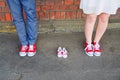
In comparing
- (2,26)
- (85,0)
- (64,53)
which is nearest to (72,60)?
(64,53)

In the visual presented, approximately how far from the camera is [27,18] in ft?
10.1

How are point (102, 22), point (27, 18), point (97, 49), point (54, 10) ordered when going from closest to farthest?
1. point (27, 18)
2. point (102, 22)
3. point (97, 49)
4. point (54, 10)

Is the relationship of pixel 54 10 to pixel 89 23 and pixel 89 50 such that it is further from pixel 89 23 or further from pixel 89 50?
pixel 89 50

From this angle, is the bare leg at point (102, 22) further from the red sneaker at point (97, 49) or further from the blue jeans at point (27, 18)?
the blue jeans at point (27, 18)

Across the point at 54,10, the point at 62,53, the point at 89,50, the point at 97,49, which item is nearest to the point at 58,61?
the point at 62,53

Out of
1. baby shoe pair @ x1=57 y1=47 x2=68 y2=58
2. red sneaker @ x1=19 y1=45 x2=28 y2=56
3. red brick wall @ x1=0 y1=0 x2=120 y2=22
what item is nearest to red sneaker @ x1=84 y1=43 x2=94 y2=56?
baby shoe pair @ x1=57 y1=47 x2=68 y2=58

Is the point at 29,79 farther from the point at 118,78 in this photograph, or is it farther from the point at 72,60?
the point at 118,78

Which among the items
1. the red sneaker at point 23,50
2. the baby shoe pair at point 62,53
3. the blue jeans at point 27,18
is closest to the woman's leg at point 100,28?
the baby shoe pair at point 62,53

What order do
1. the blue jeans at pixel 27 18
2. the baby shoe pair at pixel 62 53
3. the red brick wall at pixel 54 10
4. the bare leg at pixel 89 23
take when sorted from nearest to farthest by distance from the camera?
the blue jeans at pixel 27 18, the bare leg at pixel 89 23, the baby shoe pair at pixel 62 53, the red brick wall at pixel 54 10

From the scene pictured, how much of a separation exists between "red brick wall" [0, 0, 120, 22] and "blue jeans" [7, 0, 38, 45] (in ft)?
1.75

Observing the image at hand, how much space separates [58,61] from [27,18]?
76 cm

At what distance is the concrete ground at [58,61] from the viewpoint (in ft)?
10.1

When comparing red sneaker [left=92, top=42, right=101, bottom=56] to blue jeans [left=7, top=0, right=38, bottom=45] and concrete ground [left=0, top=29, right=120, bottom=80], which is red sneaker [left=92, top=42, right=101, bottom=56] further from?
blue jeans [left=7, top=0, right=38, bottom=45]

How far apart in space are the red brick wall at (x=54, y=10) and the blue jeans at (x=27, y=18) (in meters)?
→ 0.53
